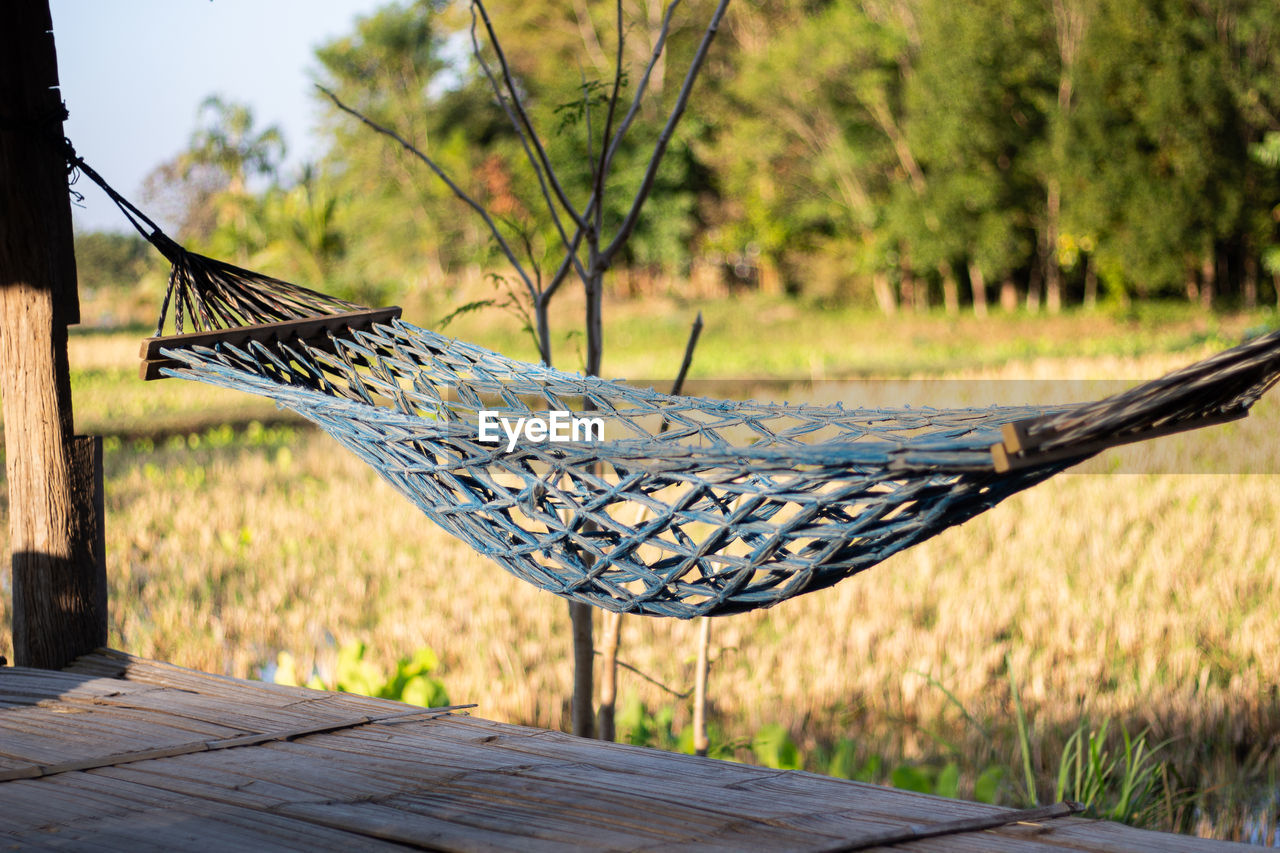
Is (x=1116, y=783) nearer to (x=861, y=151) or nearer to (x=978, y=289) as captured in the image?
(x=978, y=289)

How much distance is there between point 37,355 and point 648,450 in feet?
3.66

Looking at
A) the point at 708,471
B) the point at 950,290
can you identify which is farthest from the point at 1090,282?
the point at 708,471

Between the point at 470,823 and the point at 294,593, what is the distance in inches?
104

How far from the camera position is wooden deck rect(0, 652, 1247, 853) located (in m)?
0.98

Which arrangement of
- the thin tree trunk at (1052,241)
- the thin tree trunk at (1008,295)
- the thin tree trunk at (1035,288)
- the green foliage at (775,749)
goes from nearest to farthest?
1. the green foliage at (775,749)
2. the thin tree trunk at (1052,241)
3. the thin tree trunk at (1035,288)
4. the thin tree trunk at (1008,295)

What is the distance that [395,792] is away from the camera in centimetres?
111

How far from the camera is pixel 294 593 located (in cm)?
346

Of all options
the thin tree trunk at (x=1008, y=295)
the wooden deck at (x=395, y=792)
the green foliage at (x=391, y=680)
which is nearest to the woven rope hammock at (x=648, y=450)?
the wooden deck at (x=395, y=792)

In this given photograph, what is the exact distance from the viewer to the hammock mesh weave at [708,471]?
0.99 m

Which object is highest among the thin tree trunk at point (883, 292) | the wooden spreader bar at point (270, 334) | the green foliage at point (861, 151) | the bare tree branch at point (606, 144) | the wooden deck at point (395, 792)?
the green foliage at point (861, 151)

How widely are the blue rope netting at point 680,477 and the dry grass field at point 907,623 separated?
82 cm

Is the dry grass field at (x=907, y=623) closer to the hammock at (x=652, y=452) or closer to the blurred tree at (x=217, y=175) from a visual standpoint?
the hammock at (x=652, y=452)

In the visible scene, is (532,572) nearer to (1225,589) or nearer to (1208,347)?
(1225,589)

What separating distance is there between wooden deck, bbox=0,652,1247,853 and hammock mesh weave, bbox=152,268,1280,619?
8.3 inches
